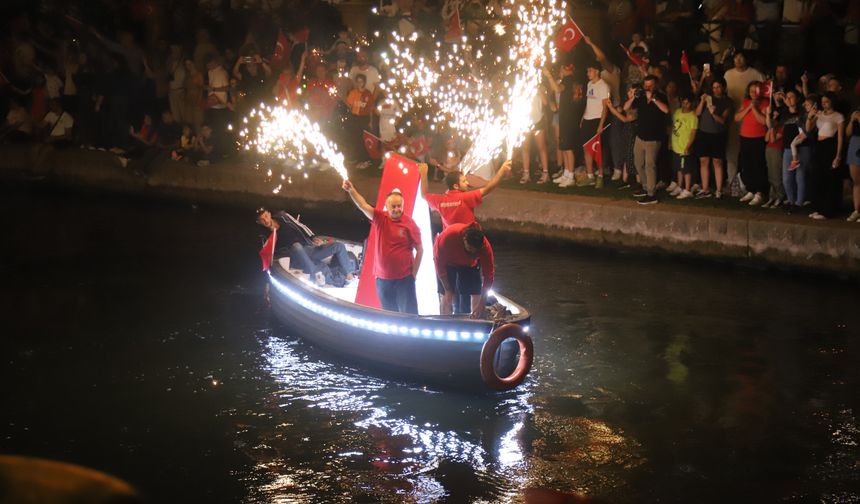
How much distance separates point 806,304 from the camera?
14055 mm

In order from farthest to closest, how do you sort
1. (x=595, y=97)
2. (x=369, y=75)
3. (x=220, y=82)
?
1. (x=220, y=82)
2. (x=369, y=75)
3. (x=595, y=97)

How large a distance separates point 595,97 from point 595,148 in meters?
0.81

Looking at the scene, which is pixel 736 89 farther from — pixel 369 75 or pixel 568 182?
pixel 369 75

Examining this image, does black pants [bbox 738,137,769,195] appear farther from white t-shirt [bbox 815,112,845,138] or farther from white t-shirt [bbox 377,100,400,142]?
white t-shirt [bbox 377,100,400,142]

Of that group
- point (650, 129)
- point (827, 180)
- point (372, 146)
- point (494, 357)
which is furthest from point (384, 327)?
point (372, 146)

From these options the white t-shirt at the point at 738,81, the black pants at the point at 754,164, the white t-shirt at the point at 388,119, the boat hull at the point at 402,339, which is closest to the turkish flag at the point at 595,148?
the white t-shirt at the point at 738,81

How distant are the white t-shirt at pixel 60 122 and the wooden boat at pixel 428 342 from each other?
44.5 ft

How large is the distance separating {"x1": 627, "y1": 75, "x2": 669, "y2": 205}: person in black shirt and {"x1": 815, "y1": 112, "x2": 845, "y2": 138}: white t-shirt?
238 centimetres

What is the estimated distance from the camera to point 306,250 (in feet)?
46.1

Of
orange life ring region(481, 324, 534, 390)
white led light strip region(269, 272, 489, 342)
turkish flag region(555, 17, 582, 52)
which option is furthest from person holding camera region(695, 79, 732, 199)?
orange life ring region(481, 324, 534, 390)

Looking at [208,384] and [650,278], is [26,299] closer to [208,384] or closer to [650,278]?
[208,384]

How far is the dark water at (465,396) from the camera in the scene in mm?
9062

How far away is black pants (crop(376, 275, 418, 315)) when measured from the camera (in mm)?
11664

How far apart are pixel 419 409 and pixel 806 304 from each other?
19.1 ft
